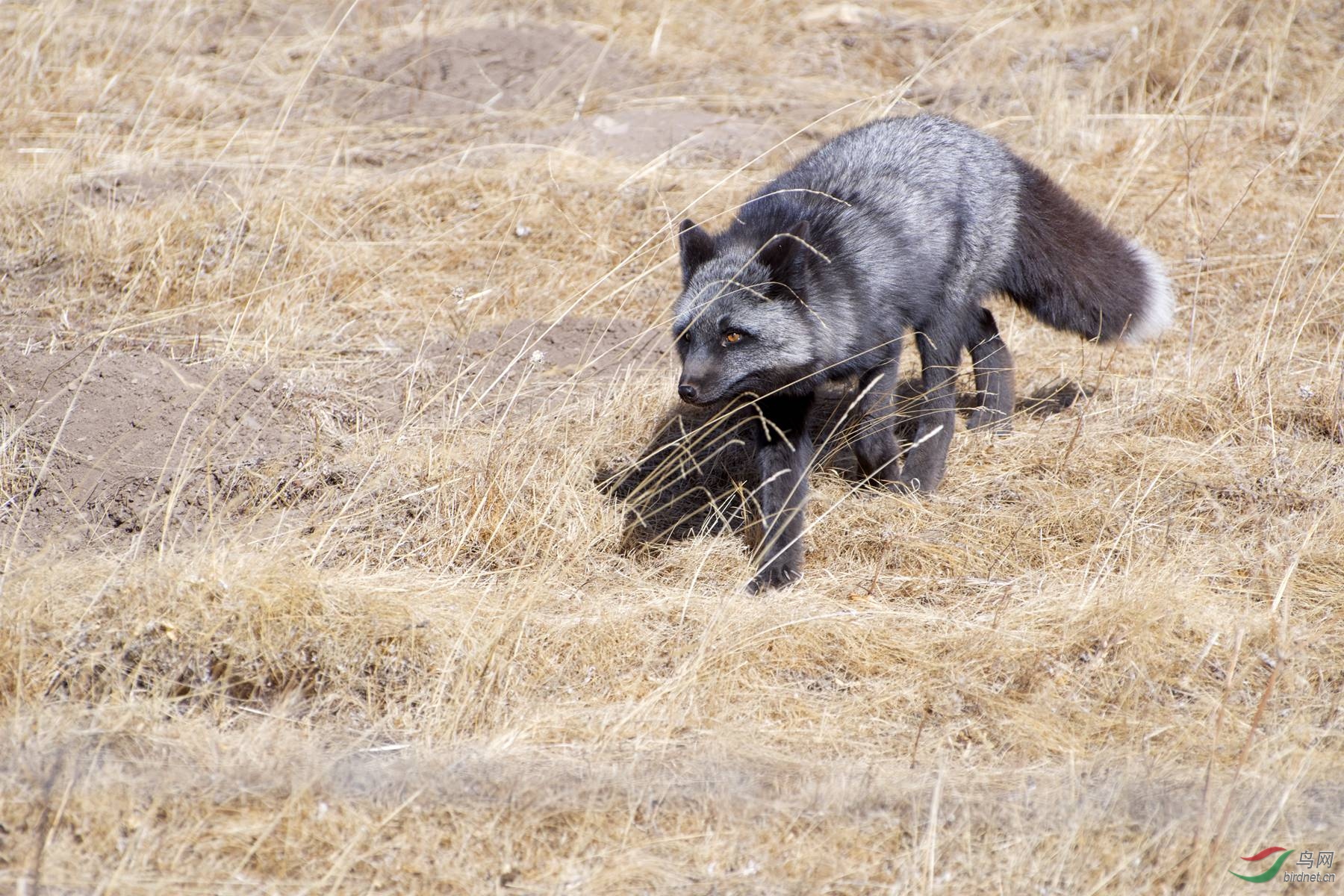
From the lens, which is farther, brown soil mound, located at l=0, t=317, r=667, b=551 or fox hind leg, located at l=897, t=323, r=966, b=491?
fox hind leg, located at l=897, t=323, r=966, b=491

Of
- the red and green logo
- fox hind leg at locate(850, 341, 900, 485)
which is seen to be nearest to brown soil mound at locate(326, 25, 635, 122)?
fox hind leg at locate(850, 341, 900, 485)

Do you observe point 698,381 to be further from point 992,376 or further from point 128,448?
point 128,448

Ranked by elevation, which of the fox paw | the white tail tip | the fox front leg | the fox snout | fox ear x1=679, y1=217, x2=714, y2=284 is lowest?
the fox paw

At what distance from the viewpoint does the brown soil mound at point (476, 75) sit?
28.5 feet

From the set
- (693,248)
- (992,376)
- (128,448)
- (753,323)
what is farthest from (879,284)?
(128,448)

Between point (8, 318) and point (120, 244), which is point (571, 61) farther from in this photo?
point (8, 318)

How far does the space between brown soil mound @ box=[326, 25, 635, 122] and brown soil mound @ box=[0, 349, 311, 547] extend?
418cm

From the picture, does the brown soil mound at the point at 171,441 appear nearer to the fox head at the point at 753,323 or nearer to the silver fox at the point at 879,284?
the fox head at the point at 753,323

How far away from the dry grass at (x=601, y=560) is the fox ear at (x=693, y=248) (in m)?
0.47

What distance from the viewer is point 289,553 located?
400cm

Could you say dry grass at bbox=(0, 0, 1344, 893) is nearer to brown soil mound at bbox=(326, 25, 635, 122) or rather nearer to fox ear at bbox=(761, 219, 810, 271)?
brown soil mound at bbox=(326, 25, 635, 122)

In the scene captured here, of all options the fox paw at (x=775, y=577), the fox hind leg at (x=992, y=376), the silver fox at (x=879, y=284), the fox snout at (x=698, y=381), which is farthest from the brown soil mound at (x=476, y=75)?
the fox paw at (x=775, y=577)

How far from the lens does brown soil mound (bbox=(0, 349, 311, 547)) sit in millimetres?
4344

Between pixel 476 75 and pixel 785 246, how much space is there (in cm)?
547
